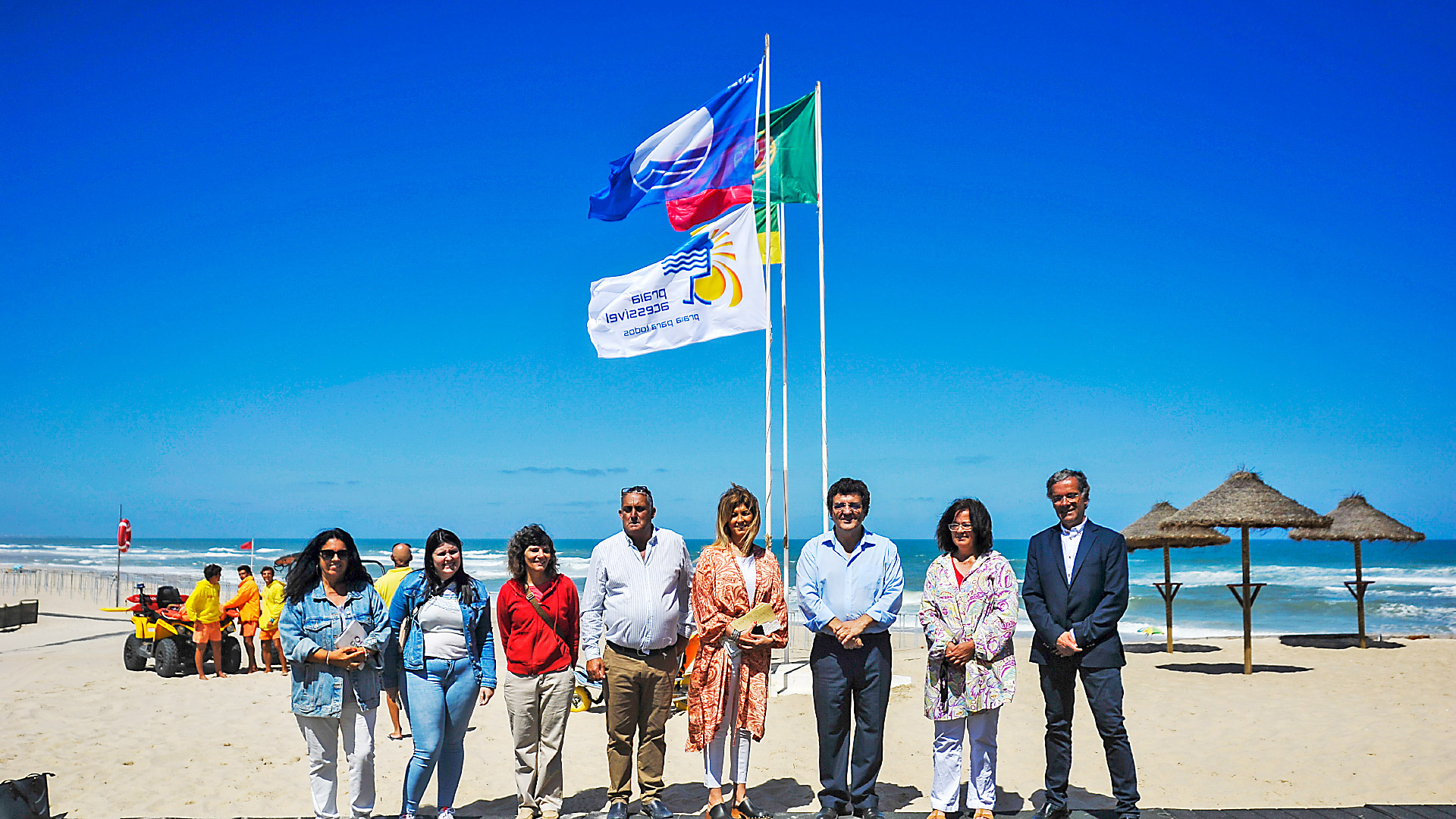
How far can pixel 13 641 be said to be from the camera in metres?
14.8

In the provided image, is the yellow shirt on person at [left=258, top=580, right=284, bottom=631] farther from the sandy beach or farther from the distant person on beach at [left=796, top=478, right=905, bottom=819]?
the distant person on beach at [left=796, top=478, right=905, bottom=819]

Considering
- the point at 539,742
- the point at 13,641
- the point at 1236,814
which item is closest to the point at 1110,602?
the point at 1236,814

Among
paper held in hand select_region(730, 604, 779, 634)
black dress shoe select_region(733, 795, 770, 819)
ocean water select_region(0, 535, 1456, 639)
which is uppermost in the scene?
paper held in hand select_region(730, 604, 779, 634)

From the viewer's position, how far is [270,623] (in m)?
11.6

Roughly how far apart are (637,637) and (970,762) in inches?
71.2

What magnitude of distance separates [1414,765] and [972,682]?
162 inches

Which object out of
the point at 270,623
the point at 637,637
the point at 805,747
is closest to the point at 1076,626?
the point at 637,637

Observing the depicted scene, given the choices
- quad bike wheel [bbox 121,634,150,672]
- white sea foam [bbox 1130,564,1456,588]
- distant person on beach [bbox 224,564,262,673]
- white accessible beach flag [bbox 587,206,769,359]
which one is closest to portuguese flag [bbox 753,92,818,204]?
white accessible beach flag [bbox 587,206,769,359]

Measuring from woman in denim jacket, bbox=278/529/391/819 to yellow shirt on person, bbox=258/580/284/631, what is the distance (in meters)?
7.15

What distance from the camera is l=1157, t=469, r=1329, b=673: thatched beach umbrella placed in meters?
11.2

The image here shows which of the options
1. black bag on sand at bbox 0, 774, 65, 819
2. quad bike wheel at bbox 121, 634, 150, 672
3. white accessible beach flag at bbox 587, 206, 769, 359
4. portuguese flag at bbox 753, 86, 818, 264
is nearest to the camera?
black bag on sand at bbox 0, 774, 65, 819

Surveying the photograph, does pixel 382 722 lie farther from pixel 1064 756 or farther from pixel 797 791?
pixel 1064 756

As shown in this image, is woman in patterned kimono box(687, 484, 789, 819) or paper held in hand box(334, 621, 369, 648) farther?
woman in patterned kimono box(687, 484, 789, 819)

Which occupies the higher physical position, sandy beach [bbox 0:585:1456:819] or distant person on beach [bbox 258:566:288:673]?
distant person on beach [bbox 258:566:288:673]
